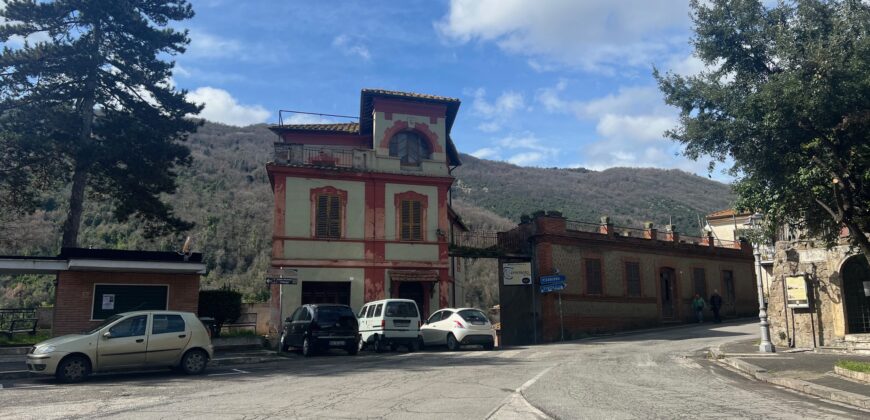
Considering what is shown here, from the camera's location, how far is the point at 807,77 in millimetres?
13078

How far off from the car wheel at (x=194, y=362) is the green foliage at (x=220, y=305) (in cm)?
889

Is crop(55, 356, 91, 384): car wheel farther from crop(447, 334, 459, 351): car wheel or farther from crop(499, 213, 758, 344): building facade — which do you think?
crop(499, 213, 758, 344): building facade

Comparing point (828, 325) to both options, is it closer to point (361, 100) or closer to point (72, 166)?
point (361, 100)

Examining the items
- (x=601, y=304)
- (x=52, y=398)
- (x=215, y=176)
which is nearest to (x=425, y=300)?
(x=601, y=304)

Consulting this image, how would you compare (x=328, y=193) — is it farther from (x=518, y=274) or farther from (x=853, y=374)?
(x=853, y=374)

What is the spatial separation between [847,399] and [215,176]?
252 ft

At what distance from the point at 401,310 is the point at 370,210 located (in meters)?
6.59

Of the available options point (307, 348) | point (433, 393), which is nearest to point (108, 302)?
point (307, 348)

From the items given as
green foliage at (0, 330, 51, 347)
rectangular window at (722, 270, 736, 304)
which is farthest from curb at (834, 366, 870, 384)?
rectangular window at (722, 270, 736, 304)

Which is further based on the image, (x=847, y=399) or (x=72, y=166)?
(x=72, y=166)

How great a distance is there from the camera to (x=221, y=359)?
17.7 m

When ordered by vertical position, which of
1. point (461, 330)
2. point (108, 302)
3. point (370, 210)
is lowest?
point (461, 330)

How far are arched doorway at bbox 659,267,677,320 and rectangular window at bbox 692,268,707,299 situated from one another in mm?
1757

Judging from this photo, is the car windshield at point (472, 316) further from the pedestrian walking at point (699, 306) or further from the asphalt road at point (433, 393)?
the pedestrian walking at point (699, 306)
